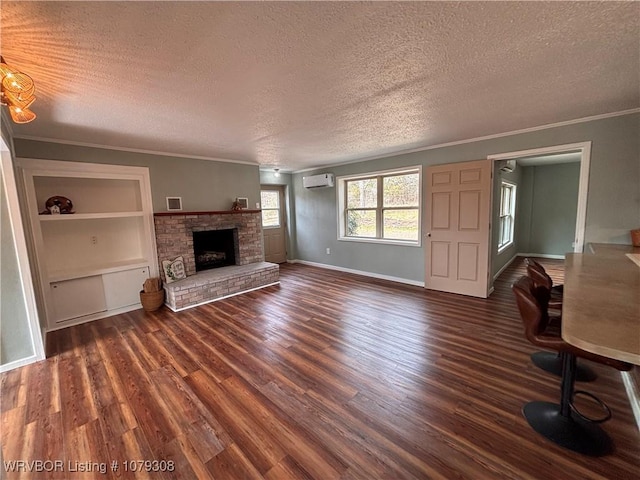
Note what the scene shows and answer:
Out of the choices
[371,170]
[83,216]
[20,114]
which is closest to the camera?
[20,114]

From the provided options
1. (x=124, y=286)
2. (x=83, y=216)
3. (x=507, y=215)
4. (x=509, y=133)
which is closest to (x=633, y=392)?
(x=509, y=133)

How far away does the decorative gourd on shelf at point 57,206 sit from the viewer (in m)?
3.31

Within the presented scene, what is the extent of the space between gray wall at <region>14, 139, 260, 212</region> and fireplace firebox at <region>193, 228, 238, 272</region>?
542mm

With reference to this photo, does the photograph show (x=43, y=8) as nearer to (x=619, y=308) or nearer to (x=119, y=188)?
(x=619, y=308)

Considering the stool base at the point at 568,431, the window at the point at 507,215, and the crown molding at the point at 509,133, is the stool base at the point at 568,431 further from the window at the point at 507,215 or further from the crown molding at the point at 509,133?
the window at the point at 507,215

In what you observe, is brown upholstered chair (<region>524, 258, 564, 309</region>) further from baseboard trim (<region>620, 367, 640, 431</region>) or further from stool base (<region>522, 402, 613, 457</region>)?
stool base (<region>522, 402, 613, 457</region>)

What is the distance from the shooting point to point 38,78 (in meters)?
Answer: 1.76

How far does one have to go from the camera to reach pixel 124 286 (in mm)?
3863

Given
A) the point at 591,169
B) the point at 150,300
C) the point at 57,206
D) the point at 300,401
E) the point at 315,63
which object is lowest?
the point at 300,401

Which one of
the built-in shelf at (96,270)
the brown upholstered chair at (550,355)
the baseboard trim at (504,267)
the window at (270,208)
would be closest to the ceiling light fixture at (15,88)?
the built-in shelf at (96,270)

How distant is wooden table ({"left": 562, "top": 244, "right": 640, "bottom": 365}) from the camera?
982mm

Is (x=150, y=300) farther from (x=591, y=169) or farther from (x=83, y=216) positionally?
(x=591, y=169)

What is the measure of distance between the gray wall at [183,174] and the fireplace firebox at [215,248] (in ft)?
1.78

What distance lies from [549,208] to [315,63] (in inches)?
296
